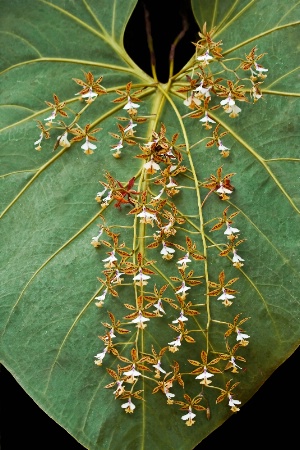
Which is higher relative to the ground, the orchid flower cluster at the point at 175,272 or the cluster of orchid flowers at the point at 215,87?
the cluster of orchid flowers at the point at 215,87

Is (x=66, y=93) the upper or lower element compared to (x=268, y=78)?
upper

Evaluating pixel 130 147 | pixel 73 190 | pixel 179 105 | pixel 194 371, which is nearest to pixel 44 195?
pixel 73 190

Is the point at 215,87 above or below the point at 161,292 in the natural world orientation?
above

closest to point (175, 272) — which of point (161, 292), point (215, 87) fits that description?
point (161, 292)

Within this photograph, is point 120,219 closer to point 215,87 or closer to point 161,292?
point 161,292

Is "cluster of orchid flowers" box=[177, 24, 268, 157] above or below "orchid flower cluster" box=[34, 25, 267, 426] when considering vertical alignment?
above

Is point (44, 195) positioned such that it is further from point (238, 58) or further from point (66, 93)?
point (238, 58)
